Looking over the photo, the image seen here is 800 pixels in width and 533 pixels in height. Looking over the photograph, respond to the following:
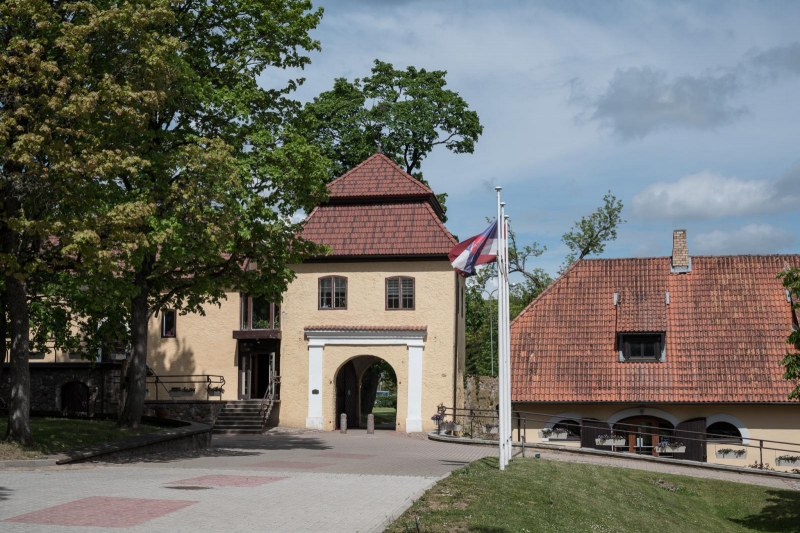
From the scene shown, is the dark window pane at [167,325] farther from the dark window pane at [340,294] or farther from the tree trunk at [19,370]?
the tree trunk at [19,370]

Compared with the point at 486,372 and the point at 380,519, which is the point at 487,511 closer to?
the point at 380,519

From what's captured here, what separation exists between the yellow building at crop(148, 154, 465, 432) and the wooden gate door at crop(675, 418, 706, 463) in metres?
7.79

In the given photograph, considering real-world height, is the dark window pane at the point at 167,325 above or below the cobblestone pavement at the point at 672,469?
above

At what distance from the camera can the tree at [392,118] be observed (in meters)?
41.9

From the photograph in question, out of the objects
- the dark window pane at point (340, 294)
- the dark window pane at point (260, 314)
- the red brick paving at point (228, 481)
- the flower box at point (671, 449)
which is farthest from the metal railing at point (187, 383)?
the red brick paving at point (228, 481)

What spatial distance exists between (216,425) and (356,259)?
776 centimetres

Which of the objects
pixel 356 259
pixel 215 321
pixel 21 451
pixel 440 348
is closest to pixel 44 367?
pixel 215 321

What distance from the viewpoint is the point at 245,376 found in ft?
125

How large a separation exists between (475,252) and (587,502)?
5.82m

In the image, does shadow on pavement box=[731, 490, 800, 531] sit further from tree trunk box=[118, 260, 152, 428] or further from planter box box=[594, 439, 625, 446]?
tree trunk box=[118, 260, 152, 428]

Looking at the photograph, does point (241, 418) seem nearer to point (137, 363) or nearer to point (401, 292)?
point (401, 292)

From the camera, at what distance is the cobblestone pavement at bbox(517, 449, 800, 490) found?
25.4 m

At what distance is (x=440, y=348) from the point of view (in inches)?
1369

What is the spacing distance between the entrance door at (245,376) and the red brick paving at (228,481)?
20.5 m
